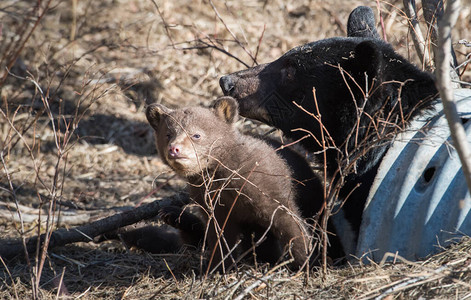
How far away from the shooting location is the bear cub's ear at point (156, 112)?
389cm

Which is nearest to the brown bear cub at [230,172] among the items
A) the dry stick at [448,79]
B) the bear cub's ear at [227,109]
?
the bear cub's ear at [227,109]

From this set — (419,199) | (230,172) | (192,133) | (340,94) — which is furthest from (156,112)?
(419,199)

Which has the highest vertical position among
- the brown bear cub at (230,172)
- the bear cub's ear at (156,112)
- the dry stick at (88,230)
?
the bear cub's ear at (156,112)

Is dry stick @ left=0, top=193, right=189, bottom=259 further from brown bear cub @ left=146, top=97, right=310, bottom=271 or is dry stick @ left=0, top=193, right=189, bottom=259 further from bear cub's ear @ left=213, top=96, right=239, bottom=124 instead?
bear cub's ear @ left=213, top=96, right=239, bottom=124

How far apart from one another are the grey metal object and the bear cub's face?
3.42 ft

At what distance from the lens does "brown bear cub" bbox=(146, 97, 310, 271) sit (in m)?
3.66

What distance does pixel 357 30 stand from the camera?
4953mm

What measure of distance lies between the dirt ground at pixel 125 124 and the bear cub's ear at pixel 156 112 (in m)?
0.37

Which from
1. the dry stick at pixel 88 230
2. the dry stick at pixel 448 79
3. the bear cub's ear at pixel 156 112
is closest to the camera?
the dry stick at pixel 448 79

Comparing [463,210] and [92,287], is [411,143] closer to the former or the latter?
[463,210]

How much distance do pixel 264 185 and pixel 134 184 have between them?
9.21 feet

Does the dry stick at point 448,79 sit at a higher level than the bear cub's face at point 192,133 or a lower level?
higher

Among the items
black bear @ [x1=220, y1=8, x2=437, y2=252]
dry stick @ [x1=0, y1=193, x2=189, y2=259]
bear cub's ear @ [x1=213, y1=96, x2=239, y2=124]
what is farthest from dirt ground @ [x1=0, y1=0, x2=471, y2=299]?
black bear @ [x1=220, y1=8, x2=437, y2=252]

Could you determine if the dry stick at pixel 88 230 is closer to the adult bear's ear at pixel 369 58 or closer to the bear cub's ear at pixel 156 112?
the bear cub's ear at pixel 156 112
